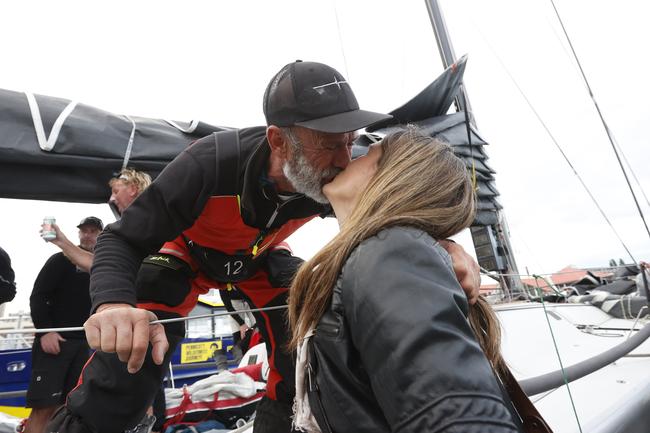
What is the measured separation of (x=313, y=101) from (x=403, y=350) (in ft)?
2.92

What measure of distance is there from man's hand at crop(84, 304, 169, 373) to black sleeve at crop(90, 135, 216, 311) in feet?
0.28

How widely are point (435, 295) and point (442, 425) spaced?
14 centimetres

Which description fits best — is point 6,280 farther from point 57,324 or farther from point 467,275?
point 467,275

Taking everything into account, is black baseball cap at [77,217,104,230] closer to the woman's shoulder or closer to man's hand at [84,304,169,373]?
man's hand at [84,304,169,373]

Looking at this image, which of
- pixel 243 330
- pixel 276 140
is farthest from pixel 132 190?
pixel 243 330

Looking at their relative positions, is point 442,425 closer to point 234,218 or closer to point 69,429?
point 234,218

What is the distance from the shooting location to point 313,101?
46.4 inches

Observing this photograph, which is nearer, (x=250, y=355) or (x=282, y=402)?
(x=282, y=402)

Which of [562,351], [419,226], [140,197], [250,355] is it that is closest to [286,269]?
[140,197]

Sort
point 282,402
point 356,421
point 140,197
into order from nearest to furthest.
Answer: point 356,421 < point 140,197 < point 282,402

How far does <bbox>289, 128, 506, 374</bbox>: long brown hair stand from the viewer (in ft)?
1.99

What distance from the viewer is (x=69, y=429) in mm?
1177

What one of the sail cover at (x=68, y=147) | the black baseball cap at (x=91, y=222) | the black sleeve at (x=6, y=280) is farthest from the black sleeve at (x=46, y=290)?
the sail cover at (x=68, y=147)

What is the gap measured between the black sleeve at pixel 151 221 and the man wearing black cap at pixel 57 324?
1371 millimetres
